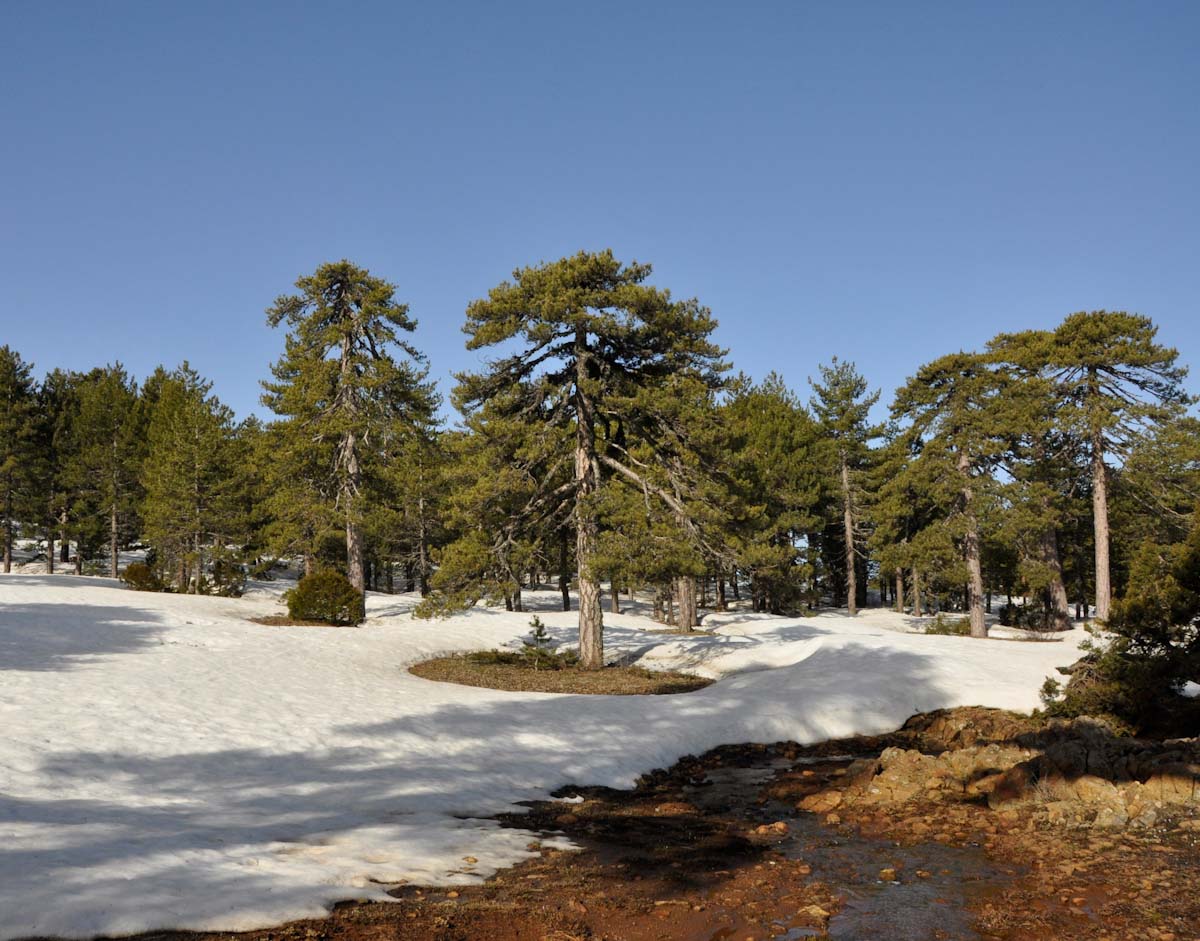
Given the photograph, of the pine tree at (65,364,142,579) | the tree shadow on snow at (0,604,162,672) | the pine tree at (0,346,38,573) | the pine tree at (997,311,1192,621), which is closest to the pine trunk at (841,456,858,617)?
the pine tree at (997,311,1192,621)

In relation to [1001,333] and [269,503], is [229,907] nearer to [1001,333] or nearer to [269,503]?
[269,503]

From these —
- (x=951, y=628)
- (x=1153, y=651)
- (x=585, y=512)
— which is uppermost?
(x=585, y=512)

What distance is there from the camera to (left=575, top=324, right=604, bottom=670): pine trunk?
18828 mm

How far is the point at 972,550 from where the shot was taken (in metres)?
31.2

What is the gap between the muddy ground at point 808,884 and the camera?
18.9ft

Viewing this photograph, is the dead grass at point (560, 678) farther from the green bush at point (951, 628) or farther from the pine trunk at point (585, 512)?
the green bush at point (951, 628)

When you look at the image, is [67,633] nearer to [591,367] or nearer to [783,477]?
[591,367]

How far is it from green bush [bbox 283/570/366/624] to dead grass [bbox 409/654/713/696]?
5675 mm

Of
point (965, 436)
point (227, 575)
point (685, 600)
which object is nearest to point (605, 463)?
point (685, 600)

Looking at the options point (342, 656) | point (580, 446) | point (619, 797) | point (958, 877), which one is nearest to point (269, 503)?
point (342, 656)

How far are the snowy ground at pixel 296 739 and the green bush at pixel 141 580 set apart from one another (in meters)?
6.81

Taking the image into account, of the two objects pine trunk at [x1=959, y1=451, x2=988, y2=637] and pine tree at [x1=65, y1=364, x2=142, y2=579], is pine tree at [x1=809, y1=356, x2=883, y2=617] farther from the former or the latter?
pine tree at [x1=65, y1=364, x2=142, y2=579]

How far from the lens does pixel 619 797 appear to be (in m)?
10.4

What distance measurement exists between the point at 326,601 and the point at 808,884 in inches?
850
